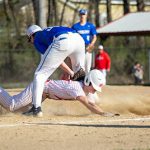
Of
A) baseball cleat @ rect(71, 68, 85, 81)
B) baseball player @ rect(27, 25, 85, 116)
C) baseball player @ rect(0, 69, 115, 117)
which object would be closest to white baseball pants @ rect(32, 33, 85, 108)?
baseball player @ rect(27, 25, 85, 116)

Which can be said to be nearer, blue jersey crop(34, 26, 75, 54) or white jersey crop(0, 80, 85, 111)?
blue jersey crop(34, 26, 75, 54)

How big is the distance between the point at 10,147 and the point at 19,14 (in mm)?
39612

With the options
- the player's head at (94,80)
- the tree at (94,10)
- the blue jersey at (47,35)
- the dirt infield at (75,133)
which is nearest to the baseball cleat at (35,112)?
the dirt infield at (75,133)

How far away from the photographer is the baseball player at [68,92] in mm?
11602

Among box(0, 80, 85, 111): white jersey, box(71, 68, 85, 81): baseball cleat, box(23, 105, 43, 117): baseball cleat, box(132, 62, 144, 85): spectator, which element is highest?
box(71, 68, 85, 81): baseball cleat

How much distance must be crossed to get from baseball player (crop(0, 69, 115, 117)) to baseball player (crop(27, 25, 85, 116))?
40 cm

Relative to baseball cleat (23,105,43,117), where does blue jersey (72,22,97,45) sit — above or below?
above

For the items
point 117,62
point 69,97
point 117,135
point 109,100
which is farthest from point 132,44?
point 117,135

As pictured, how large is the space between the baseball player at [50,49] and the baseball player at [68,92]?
40 cm

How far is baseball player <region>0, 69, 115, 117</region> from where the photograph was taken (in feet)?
38.1

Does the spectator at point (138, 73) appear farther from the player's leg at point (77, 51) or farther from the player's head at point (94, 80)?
the player's head at point (94, 80)

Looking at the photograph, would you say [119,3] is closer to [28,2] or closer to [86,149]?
[28,2]

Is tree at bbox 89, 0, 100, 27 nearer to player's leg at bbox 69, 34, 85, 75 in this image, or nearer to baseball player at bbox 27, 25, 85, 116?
player's leg at bbox 69, 34, 85, 75

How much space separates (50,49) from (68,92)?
0.83 m
